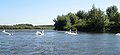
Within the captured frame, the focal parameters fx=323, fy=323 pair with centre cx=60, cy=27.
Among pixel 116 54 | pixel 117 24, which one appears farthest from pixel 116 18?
pixel 116 54

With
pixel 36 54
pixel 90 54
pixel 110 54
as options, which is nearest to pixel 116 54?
pixel 110 54

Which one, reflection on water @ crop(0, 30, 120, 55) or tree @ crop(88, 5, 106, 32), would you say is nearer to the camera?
reflection on water @ crop(0, 30, 120, 55)

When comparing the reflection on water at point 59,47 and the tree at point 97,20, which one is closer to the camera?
the reflection on water at point 59,47

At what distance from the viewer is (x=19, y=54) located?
43.3 metres

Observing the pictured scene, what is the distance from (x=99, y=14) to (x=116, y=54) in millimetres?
126552

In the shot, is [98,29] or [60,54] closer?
[60,54]

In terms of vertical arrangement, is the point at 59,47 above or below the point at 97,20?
below

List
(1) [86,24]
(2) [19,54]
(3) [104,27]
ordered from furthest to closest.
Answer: (1) [86,24] < (3) [104,27] < (2) [19,54]

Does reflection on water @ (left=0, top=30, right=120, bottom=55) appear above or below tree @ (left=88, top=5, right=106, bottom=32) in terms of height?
below

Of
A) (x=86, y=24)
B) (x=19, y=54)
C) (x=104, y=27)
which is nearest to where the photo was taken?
(x=19, y=54)

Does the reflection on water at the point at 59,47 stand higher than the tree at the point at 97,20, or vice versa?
the tree at the point at 97,20

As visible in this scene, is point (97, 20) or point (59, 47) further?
point (97, 20)

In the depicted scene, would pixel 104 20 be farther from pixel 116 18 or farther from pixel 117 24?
pixel 116 18

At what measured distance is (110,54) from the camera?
44250 millimetres
